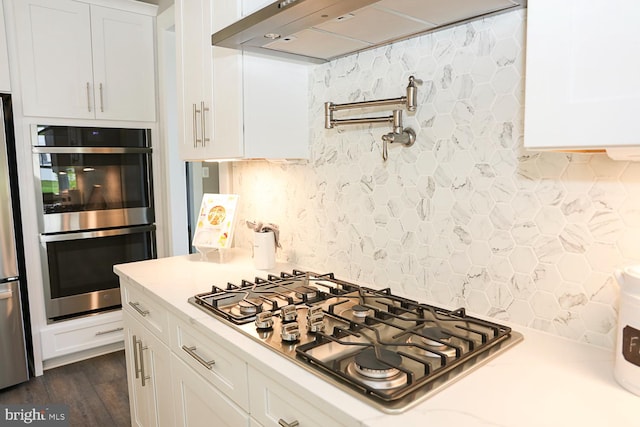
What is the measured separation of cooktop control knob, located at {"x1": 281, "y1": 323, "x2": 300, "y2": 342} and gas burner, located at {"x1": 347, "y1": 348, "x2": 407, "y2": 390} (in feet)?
0.63

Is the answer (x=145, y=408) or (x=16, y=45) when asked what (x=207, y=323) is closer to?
(x=145, y=408)

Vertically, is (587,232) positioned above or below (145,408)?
above

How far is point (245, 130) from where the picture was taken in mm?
1745

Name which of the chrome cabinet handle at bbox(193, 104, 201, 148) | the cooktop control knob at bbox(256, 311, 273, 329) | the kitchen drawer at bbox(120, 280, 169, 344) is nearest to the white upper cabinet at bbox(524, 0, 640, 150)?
the cooktop control knob at bbox(256, 311, 273, 329)

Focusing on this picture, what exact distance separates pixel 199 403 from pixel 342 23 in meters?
1.31

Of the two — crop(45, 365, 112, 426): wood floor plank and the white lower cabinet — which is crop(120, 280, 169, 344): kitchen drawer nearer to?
the white lower cabinet

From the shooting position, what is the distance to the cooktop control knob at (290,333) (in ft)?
3.71

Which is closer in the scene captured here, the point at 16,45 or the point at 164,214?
the point at 16,45

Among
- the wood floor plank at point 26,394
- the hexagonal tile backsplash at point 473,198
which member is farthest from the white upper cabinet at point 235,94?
the wood floor plank at point 26,394

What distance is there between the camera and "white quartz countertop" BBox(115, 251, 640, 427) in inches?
32.0

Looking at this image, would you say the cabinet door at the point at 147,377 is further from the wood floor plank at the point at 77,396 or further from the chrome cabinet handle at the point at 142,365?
the wood floor plank at the point at 77,396

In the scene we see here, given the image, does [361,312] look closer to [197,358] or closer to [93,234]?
[197,358]

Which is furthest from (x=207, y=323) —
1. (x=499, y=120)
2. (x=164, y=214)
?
(x=164, y=214)

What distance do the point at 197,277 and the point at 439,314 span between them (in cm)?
106
